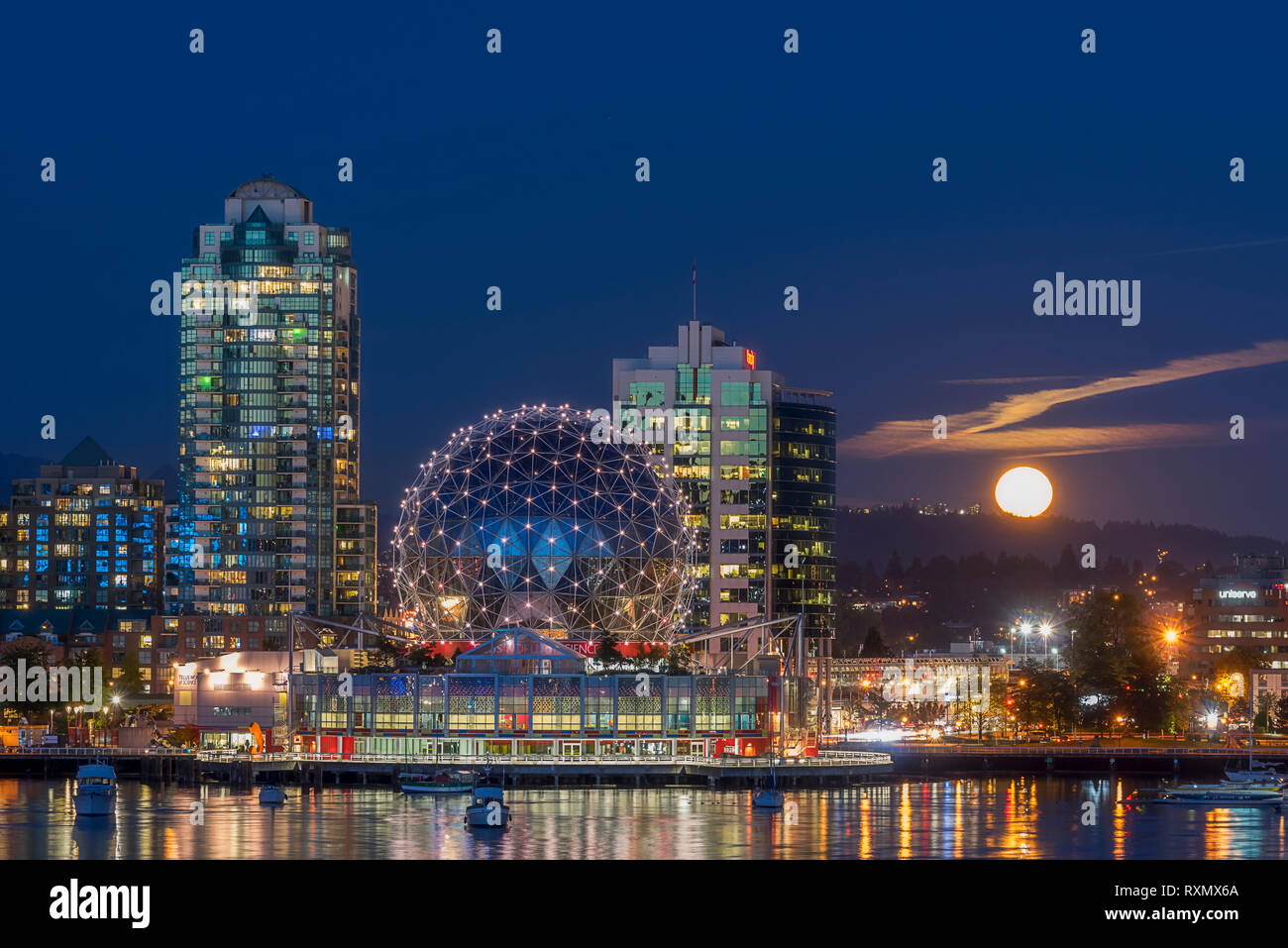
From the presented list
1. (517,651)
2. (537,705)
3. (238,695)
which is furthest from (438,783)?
(238,695)

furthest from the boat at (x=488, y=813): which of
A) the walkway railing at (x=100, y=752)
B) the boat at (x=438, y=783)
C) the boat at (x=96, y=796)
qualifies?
the walkway railing at (x=100, y=752)

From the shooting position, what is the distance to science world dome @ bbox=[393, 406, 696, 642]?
436 feet

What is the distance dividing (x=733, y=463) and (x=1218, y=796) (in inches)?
3087

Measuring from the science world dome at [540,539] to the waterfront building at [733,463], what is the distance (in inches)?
1792

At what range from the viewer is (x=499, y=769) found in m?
123

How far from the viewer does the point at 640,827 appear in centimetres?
9244

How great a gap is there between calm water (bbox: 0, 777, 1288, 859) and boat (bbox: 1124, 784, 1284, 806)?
155 centimetres

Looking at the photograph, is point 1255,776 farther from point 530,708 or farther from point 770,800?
point 530,708

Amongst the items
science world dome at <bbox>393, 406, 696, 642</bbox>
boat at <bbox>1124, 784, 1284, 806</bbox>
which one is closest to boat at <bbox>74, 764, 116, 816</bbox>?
science world dome at <bbox>393, 406, 696, 642</bbox>

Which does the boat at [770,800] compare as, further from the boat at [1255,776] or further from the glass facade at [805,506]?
the glass facade at [805,506]
